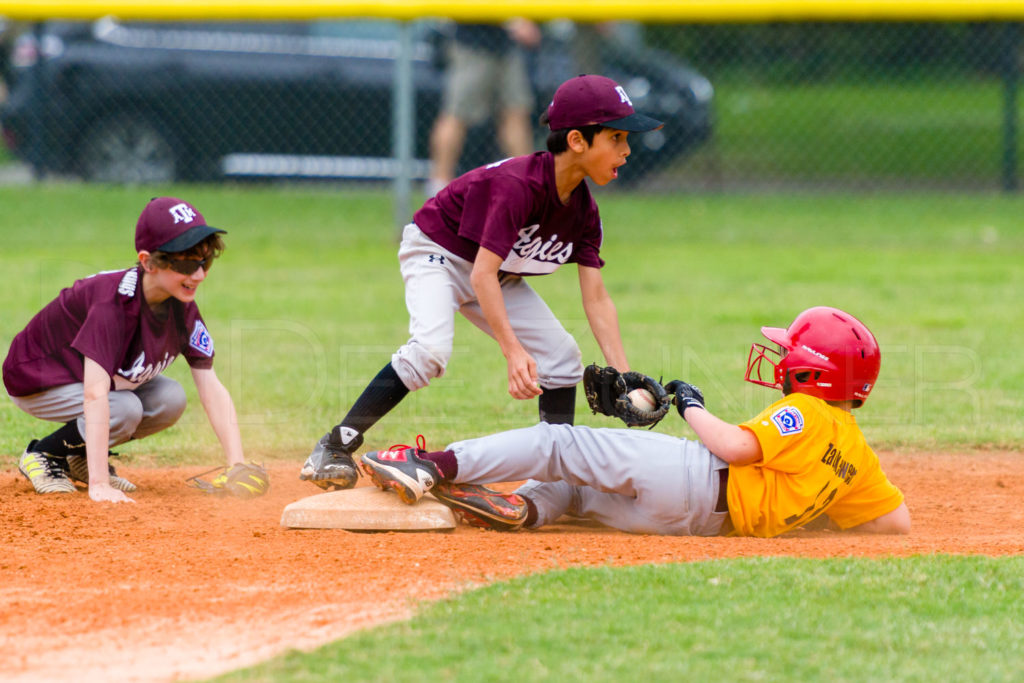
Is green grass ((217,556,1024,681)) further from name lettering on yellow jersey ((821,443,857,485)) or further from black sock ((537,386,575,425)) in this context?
black sock ((537,386,575,425))

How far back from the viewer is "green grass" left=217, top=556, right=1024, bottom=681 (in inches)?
104

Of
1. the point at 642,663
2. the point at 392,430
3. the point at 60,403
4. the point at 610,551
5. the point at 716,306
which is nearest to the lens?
the point at 642,663

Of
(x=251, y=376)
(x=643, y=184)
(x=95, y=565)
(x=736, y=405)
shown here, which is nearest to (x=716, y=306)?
(x=736, y=405)

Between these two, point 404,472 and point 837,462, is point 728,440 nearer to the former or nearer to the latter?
point 837,462

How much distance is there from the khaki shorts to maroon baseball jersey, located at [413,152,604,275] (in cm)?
634

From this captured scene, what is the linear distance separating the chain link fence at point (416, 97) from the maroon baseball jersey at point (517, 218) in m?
6.14

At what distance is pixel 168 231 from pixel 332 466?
0.95 meters

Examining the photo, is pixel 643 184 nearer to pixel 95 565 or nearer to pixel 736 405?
pixel 736 405

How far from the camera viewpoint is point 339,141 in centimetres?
1273

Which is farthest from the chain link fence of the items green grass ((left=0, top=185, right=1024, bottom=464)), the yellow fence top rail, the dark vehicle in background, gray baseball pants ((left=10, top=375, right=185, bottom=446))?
gray baseball pants ((left=10, top=375, right=185, bottom=446))

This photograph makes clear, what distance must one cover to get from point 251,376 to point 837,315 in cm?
361

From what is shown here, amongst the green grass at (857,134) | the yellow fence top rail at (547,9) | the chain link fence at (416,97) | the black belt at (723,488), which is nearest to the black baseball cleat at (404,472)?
the black belt at (723,488)

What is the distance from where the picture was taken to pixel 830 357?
12.3ft

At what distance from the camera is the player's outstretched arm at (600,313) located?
14.7 feet
